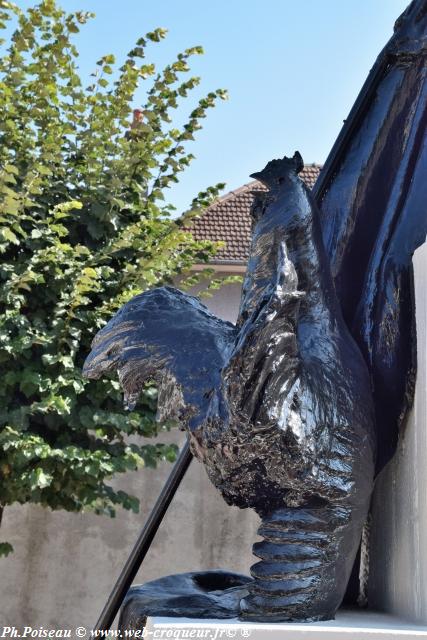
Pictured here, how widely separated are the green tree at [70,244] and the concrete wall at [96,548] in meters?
3.91

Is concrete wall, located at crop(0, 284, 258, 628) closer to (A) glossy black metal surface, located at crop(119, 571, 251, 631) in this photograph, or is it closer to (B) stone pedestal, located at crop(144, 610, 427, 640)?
(A) glossy black metal surface, located at crop(119, 571, 251, 631)

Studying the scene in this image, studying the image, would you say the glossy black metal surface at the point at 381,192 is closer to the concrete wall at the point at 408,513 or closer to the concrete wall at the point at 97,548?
the concrete wall at the point at 408,513

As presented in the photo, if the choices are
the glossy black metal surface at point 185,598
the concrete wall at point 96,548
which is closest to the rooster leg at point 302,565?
the glossy black metal surface at point 185,598

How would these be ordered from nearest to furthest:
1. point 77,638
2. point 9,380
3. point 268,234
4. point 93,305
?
point 268,234 < point 9,380 < point 93,305 < point 77,638

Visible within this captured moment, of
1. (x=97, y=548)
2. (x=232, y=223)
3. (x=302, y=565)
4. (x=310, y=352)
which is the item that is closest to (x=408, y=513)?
(x=302, y=565)

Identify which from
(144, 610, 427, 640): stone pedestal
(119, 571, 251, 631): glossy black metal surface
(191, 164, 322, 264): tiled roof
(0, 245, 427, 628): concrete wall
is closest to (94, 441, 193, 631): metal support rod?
(119, 571, 251, 631): glossy black metal surface

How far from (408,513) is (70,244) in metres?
5.57

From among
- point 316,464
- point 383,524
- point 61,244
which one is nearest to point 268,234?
point 316,464

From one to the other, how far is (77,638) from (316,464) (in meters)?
9.84

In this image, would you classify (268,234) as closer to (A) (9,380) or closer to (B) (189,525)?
(A) (9,380)

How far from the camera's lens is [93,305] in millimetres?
7504

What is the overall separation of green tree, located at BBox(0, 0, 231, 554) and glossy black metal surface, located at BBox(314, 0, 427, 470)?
4137 millimetres

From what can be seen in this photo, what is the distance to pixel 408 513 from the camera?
235 centimetres

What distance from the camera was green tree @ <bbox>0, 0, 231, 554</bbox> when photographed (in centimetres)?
699
